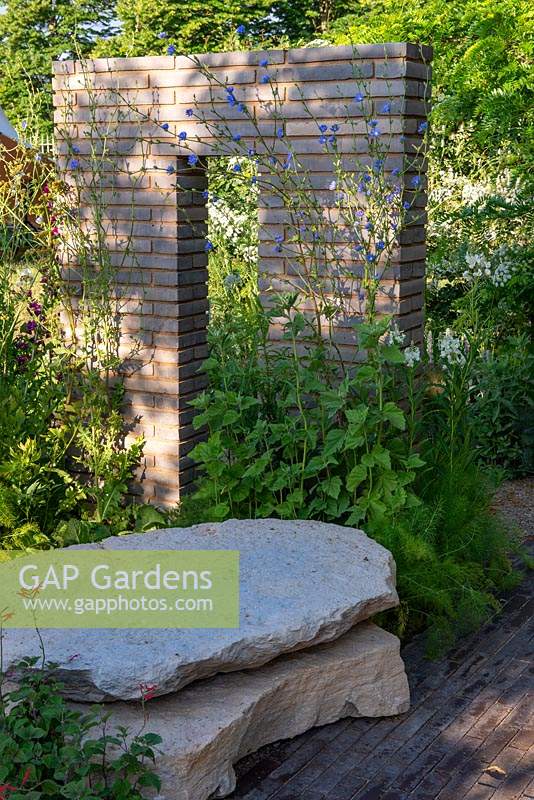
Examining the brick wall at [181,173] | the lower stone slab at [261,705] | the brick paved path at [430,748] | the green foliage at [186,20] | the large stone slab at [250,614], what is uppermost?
the green foliage at [186,20]

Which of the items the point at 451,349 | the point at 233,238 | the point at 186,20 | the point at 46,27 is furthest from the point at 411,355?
the point at 46,27

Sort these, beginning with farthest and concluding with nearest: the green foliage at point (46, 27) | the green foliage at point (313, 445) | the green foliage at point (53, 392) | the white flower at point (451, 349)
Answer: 1. the green foliage at point (46, 27)
2. the white flower at point (451, 349)
3. the green foliage at point (53, 392)
4. the green foliage at point (313, 445)

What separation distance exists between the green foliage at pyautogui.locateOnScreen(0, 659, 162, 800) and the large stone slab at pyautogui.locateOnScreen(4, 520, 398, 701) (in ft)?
0.45

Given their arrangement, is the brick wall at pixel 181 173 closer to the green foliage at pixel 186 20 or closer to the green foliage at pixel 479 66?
the green foliage at pixel 479 66

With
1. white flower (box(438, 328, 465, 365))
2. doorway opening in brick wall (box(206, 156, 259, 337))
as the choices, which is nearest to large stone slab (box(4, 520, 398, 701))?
white flower (box(438, 328, 465, 365))

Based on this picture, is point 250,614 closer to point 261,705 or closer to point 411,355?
point 261,705

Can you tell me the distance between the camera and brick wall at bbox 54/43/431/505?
15.7 ft

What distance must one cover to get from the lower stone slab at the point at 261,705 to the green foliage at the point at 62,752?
0.34 feet

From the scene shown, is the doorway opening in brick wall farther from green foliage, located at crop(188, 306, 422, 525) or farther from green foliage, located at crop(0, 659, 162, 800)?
green foliage, located at crop(0, 659, 162, 800)

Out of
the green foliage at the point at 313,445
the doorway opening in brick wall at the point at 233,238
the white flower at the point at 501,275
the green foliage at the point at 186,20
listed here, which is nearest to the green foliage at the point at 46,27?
the green foliage at the point at 186,20

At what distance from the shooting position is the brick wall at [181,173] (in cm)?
479

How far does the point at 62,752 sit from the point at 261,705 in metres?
0.79

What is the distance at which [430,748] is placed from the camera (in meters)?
3.56

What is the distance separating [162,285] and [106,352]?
0.49m
